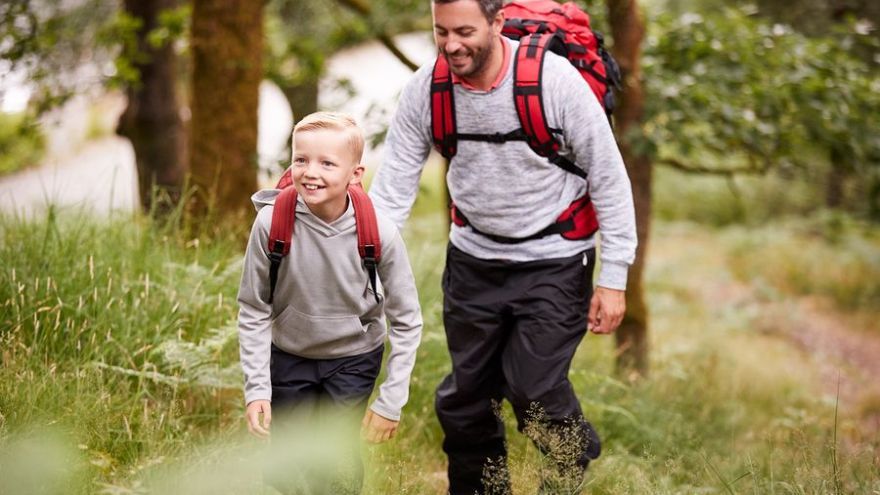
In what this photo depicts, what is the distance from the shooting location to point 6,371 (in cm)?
351

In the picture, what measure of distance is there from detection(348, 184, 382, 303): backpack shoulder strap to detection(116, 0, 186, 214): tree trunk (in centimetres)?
586

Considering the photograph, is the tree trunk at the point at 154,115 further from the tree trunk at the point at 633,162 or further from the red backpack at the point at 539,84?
the red backpack at the point at 539,84

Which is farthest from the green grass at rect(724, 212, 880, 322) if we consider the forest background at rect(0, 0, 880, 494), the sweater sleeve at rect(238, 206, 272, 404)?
the sweater sleeve at rect(238, 206, 272, 404)

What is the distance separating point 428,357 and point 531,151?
1.90 metres

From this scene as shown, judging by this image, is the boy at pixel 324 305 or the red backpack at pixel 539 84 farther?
the red backpack at pixel 539 84

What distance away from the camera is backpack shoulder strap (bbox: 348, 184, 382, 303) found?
3.00 m

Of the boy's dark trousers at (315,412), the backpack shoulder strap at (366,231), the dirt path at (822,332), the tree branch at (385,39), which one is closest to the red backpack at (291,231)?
the backpack shoulder strap at (366,231)

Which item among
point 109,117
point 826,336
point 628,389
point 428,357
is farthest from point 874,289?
point 109,117

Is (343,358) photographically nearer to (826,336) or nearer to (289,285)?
(289,285)

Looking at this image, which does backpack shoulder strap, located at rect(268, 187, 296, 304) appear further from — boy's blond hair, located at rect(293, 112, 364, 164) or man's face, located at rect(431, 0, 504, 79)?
man's face, located at rect(431, 0, 504, 79)

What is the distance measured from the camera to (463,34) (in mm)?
3289

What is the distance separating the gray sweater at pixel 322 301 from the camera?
3.00 meters

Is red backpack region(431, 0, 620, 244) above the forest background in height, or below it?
above

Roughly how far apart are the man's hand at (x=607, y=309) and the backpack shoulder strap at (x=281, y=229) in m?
1.35
